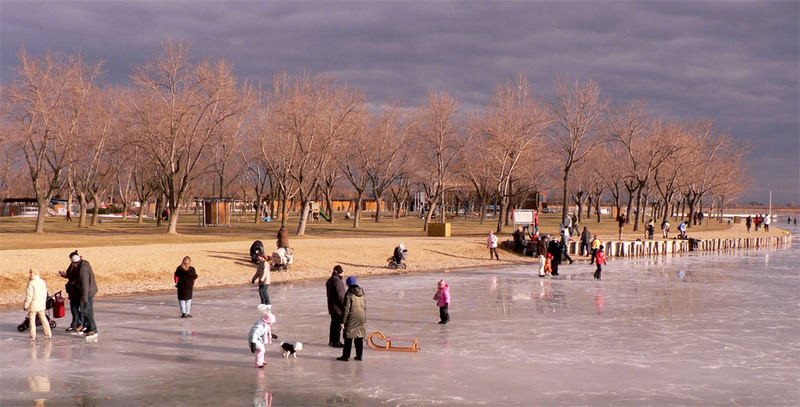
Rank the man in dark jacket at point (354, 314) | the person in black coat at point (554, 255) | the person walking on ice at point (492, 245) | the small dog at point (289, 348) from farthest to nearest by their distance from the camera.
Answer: the person walking on ice at point (492, 245) → the person in black coat at point (554, 255) → the small dog at point (289, 348) → the man in dark jacket at point (354, 314)

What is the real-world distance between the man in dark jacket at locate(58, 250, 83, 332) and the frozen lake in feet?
1.53

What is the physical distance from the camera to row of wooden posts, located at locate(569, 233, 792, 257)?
4662 cm

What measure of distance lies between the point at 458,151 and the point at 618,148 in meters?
32.0

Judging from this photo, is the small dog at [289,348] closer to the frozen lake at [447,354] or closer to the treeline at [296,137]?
the frozen lake at [447,354]

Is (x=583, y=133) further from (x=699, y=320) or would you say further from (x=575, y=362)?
(x=575, y=362)

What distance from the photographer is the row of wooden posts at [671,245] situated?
153 ft

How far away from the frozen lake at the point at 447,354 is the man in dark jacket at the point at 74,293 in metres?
0.47

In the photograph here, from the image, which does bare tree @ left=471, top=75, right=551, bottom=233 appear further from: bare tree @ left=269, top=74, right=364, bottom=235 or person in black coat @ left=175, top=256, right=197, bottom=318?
person in black coat @ left=175, top=256, right=197, bottom=318

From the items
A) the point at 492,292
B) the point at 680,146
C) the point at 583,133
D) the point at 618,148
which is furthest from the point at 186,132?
the point at 618,148

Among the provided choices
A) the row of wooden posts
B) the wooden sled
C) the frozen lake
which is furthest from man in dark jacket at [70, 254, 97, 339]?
the row of wooden posts

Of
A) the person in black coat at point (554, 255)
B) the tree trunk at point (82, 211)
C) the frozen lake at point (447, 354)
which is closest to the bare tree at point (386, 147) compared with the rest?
the tree trunk at point (82, 211)

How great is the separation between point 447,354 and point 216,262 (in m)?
18.7

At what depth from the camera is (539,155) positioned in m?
74.2

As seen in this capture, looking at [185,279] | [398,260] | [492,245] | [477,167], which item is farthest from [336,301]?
[477,167]
